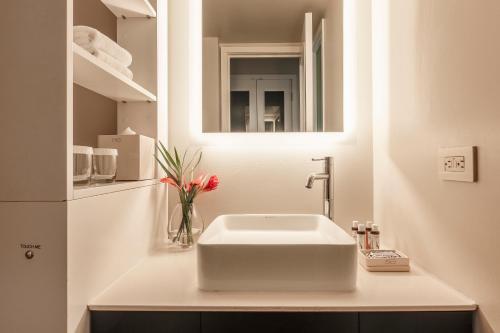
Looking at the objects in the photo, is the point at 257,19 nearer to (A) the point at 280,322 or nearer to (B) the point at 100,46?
(B) the point at 100,46

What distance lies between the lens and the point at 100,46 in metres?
0.89

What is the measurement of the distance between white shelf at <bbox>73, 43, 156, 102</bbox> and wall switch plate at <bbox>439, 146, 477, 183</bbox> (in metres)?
0.85

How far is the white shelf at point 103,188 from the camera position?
0.72 m

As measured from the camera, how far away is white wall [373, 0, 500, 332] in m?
0.70

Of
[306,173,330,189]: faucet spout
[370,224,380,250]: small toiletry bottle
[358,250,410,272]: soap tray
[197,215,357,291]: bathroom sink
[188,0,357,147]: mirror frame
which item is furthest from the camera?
[188,0,357,147]: mirror frame

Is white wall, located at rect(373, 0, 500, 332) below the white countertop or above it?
above

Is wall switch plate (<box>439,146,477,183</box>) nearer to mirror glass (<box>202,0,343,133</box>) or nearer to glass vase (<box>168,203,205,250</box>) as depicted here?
mirror glass (<box>202,0,343,133</box>)

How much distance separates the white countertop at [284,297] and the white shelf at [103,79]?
1.73 feet

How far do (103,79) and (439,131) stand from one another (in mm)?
889

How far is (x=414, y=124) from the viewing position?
3.40 ft

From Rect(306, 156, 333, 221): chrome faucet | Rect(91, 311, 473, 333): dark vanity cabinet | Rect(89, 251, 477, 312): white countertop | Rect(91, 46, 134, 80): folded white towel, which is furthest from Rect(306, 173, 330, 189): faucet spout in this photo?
Rect(91, 46, 134, 80): folded white towel

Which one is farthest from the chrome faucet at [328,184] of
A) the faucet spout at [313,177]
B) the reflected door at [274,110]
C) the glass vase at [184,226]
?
the glass vase at [184,226]

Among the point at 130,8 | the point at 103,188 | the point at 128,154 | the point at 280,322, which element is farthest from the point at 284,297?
the point at 130,8
